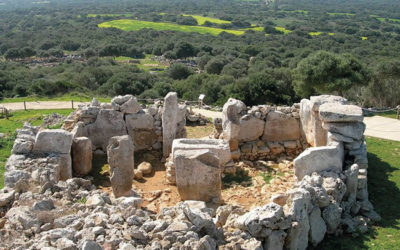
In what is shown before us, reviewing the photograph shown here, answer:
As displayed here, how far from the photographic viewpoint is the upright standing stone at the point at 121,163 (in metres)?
11.6

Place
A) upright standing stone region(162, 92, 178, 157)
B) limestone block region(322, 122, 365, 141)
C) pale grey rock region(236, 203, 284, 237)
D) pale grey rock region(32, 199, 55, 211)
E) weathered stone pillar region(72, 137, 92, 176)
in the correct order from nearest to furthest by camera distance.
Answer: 1. pale grey rock region(236, 203, 284, 237)
2. pale grey rock region(32, 199, 55, 211)
3. limestone block region(322, 122, 365, 141)
4. weathered stone pillar region(72, 137, 92, 176)
5. upright standing stone region(162, 92, 178, 157)

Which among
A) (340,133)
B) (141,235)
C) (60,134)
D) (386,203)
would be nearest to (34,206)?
(141,235)

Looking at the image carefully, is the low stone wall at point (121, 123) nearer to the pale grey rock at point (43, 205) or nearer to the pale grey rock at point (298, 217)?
the pale grey rock at point (43, 205)

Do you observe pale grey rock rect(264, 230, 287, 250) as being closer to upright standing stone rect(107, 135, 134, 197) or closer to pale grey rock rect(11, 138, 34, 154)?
upright standing stone rect(107, 135, 134, 197)

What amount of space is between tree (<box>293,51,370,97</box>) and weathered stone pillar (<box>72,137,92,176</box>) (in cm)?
1554

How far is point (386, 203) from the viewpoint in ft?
39.3

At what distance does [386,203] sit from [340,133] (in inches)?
92.3

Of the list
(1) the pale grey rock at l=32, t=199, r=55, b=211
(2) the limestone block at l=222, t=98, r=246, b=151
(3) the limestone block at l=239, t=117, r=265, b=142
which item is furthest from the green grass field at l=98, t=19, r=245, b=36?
(1) the pale grey rock at l=32, t=199, r=55, b=211

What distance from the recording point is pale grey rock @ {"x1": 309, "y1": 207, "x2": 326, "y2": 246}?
9.83 metres

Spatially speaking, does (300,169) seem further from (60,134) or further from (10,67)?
(10,67)

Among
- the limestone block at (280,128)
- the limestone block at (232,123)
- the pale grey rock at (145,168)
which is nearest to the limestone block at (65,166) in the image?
the pale grey rock at (145,168)

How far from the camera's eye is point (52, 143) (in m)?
13.0

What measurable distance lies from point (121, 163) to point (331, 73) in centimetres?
1698

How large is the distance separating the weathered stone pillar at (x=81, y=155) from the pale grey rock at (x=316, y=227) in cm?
780
